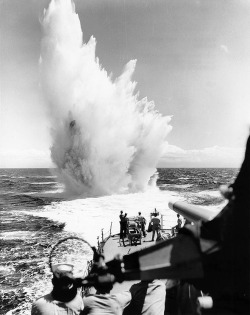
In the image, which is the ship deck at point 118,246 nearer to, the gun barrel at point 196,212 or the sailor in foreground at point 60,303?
the gun barrel at point 196,212

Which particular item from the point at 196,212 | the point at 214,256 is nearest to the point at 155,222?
the point at 196,212

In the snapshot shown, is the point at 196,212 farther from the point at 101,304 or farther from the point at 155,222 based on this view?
the point at 155,222

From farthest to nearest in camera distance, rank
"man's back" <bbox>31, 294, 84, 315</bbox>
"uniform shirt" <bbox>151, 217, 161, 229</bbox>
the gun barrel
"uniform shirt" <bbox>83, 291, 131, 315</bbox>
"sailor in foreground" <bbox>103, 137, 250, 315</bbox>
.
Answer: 1. "uniform shirt" <bbox>151, 217, 161, 229</bbox>
2. the gun barrel
3. "uniform shirt" <bbox>83, 291, 131, 315</bbox>
4. "man's back" <bbox>31, 294, 84, 315</bbox>
5. "sailor in foreground" <bbox>103, 137, 250, 315</bbox>

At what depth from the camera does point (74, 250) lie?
839 inches

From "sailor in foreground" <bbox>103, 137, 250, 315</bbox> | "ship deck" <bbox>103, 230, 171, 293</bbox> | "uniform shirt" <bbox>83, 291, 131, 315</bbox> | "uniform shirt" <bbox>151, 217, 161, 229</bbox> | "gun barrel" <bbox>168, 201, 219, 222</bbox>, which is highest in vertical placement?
"sailor in foreground" <bbox>103, 137, 250, 315</bbox>

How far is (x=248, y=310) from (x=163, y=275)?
0.70 meters

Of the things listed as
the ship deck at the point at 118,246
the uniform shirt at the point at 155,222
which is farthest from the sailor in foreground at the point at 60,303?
the uniform shirt at the point at 155,222

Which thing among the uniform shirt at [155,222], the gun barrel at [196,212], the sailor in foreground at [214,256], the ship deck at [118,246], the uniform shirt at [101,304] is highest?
the sailor in foreground at [214,256]

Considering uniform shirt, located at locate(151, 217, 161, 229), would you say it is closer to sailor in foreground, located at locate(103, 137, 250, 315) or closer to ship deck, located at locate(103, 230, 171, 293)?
ship deck, located at locate(103, 230, 171, 293)

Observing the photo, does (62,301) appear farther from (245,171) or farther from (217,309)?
(245,171)

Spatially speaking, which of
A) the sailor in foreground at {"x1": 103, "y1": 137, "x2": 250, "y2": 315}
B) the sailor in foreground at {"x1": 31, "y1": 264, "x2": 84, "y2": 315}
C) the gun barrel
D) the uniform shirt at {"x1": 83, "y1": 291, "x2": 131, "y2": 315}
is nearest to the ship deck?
the gun barrel

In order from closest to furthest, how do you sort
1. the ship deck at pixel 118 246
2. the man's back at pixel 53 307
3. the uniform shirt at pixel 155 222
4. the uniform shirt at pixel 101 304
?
the man's back at pixel 53 307 → the uniform shirt at pixel 101 304 → the ship deck at pixel 118 246 → the uniform shirt at pixel 155 222

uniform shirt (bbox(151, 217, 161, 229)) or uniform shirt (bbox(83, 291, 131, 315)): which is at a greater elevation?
uniform shirt (bbox(83, 291, 131, 315))

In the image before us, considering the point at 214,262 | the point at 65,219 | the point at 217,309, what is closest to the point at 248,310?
the point at 217,309
